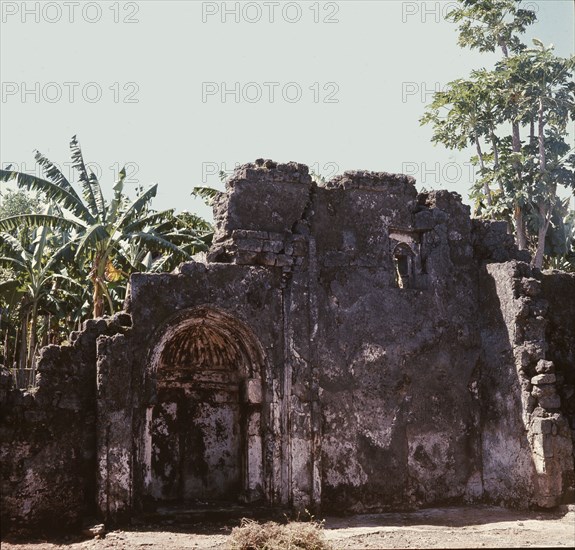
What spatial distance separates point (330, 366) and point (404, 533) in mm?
2744

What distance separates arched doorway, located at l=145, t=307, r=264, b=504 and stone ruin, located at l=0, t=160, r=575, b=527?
0.9 inches

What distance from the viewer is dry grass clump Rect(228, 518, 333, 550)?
8531mm

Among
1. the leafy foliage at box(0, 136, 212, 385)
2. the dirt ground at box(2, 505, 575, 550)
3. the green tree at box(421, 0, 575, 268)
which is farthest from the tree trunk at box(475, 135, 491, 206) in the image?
the dirt ground at box(2, 505, 575, 550)

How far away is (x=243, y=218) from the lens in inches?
482

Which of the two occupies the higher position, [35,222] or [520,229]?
[520,229]

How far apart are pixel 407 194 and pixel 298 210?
199 centimetres

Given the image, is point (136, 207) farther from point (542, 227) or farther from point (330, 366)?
point (542, 227)

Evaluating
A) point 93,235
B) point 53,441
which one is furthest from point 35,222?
point 53,441

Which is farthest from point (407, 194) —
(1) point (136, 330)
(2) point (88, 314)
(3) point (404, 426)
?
(2) point (88, 314)

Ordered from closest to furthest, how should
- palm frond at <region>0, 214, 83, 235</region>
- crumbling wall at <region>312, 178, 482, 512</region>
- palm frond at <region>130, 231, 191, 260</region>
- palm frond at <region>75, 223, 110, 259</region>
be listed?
crumbling wall at <region>312, 178, 482, 512</region>
palm frond at <region>75, 223, 110, 259</region>
palm frond at <region>0, 214, 83, 235</region>
palm frond at <region>130, 231, 191, 260</region>

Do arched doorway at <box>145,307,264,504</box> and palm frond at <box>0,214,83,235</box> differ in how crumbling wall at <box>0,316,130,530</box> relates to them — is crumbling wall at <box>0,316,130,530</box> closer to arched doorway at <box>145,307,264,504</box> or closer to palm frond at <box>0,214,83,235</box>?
arched doorway at <box>145,307,264,504</box>

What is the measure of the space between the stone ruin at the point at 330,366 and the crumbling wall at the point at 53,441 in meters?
0.04

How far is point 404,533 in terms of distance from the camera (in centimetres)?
1056

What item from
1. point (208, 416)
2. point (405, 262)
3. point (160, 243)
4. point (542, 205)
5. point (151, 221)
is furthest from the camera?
point (542, 205)
